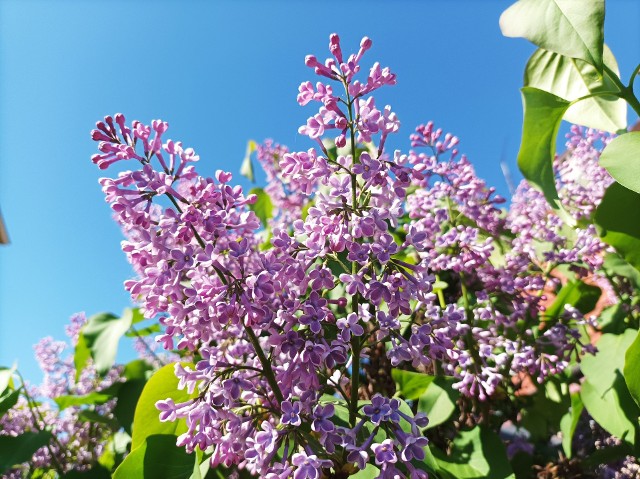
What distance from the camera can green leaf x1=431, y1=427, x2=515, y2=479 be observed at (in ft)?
3.10

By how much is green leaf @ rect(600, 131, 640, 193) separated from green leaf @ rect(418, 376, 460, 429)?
1.62 feet

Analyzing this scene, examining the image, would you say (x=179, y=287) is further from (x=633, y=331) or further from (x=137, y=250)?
(x=633, y=331)

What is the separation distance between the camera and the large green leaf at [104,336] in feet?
4.33

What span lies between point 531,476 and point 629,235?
73 centimetres

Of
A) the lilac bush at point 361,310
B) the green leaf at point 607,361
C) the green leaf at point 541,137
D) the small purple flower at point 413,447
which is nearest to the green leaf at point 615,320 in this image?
the lilac bush at point 361,310

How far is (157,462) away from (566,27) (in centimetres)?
102

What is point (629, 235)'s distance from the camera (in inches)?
36.8

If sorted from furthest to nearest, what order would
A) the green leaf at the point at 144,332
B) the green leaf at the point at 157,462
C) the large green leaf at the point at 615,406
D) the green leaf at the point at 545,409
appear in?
the green leaf at the point at 144,332 < the green leaf at the point at 545,409 < the large green leaf at the point at 615,406 < the green leaf at the point at 157,462

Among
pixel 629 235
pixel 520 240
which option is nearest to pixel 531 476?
pixel 520 240

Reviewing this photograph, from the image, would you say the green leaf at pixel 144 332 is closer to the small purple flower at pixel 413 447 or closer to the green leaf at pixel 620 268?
the small purple flower at pixel 413 447

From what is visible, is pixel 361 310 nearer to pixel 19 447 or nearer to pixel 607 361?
pixel 607 361

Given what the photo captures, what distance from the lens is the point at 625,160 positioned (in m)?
0.80

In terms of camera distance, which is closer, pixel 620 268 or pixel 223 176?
pixel 223 176

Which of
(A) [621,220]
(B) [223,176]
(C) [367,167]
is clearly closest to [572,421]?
(A) [621,220]
